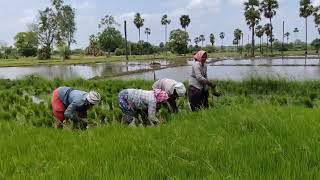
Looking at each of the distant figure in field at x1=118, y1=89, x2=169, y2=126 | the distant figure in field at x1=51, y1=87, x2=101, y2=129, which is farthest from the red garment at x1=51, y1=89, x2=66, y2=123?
the distant figure in field at x1=118, y1=89, x2=169, y2=126

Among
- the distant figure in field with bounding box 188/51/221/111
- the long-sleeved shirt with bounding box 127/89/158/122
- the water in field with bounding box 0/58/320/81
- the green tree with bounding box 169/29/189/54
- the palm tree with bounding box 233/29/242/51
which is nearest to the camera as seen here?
the long-sleeved shirt with bounding box 127/89/158/122

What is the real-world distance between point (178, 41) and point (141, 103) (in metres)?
60.1

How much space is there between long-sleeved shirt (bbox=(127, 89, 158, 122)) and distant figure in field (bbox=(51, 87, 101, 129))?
1.70ft

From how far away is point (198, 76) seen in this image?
24.9 ft

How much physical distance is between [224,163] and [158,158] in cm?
55

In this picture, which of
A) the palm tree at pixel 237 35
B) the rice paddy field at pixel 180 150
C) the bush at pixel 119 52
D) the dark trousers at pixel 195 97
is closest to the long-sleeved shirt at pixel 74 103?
Answer: the rice paddy field at pixel 180 150

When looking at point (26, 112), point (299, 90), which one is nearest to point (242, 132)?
point (26, 112)

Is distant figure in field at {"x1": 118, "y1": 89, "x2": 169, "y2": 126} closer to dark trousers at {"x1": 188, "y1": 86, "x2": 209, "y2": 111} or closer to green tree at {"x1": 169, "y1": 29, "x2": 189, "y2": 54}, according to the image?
dark trousers at {"x1": 188, "y1": 86, "x2": 209, "y2": 111}

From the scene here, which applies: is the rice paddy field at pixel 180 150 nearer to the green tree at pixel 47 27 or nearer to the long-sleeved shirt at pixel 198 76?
the long-sleeved shirt at pixel 198 76

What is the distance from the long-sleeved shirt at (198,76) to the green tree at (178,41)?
5702 cm

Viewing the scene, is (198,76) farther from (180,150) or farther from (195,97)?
(180,150)

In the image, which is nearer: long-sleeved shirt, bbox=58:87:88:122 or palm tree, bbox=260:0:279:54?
long-sleeved shirt, bbox=58:87:88:122

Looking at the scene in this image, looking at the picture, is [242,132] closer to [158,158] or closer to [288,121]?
[288,121]

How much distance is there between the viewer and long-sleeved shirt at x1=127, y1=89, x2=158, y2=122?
611 cm
